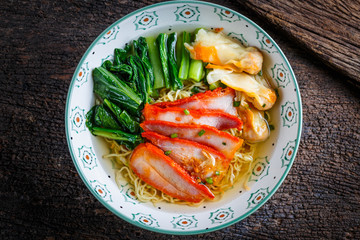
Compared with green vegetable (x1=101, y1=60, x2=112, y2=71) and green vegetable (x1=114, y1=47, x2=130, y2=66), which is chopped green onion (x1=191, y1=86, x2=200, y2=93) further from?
green vegetable (x1=101, y1=60, x2=112, y2=71)

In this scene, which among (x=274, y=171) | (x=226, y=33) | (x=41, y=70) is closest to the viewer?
(x=274, y=171)

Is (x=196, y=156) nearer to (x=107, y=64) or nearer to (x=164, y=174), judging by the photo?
(x=164, y=174)

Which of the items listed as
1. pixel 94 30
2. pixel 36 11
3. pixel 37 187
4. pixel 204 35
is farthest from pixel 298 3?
pixel 37 187

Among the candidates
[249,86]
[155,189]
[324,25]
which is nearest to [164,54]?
[249,86]

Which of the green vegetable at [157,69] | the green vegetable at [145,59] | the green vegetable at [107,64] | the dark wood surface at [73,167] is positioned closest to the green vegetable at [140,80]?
the green vegetable at [145,59]

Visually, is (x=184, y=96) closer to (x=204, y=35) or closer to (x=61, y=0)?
(x=204, y=35)

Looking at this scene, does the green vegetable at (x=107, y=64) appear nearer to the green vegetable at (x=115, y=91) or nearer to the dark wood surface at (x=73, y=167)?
the green vegetable at (x=115, y=91)
